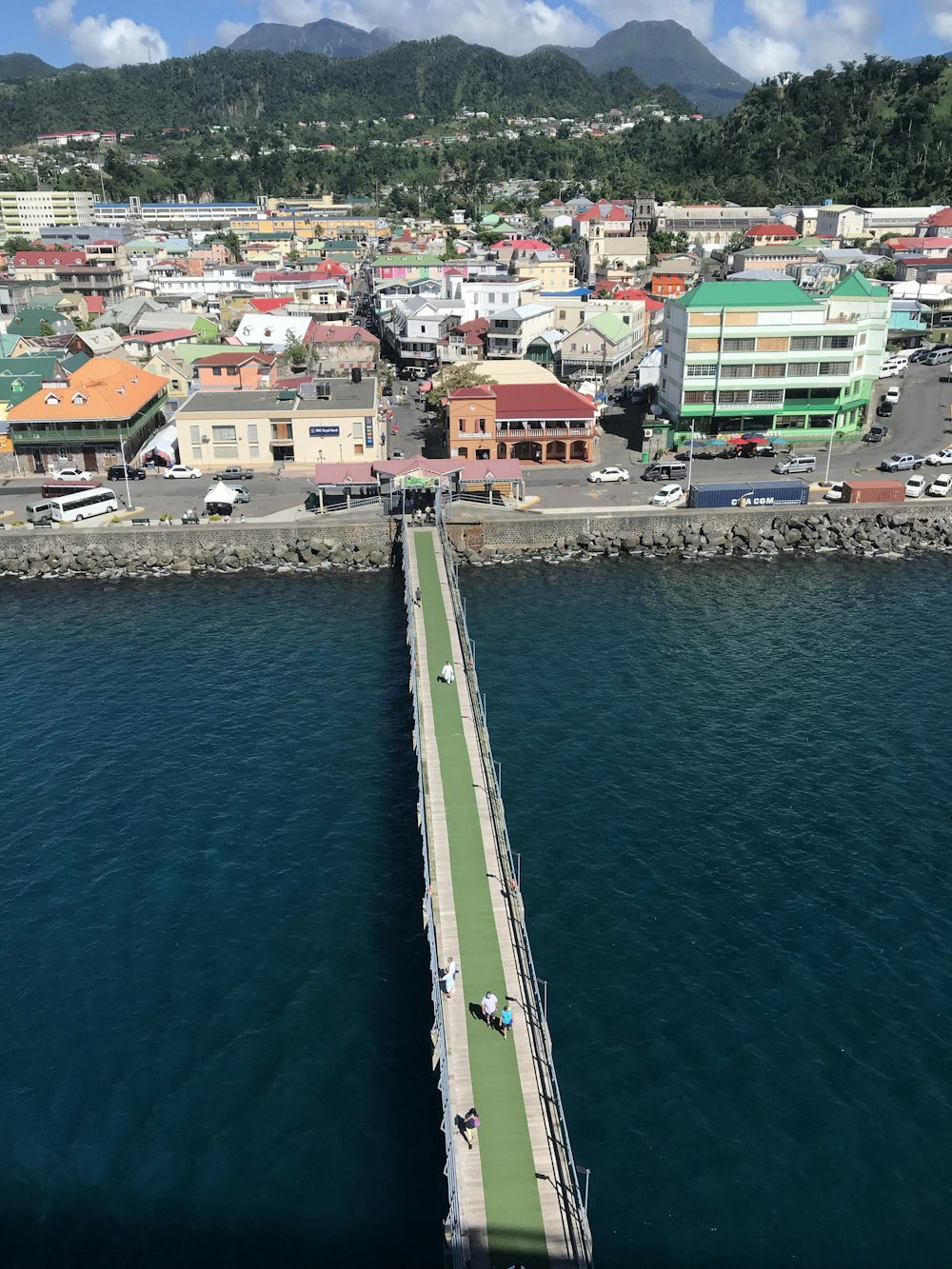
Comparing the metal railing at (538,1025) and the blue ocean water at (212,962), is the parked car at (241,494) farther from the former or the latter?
the metal railing at (538,1025)

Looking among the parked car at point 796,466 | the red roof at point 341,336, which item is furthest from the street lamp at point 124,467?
the parked car at point 796,466

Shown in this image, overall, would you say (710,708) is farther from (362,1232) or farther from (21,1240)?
(21,1240)

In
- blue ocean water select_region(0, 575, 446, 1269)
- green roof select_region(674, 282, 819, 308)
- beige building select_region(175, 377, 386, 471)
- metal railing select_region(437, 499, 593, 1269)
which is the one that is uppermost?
green roof select_region(674, 282, 819, 308)

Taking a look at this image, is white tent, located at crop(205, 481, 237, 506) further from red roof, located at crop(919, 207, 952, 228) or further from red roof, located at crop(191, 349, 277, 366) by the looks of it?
red roof, located at crop(919, 207, 952, 228)

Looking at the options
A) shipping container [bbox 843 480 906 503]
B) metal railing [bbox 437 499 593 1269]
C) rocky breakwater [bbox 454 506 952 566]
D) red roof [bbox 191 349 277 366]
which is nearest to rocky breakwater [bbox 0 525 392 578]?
rocky breakwater [bbox 454 506 952 566]

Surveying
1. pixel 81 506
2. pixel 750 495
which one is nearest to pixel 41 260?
pixel 81 506

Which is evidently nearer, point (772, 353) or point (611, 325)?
point (772, 353)

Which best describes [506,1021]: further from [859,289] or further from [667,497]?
[859,289]
